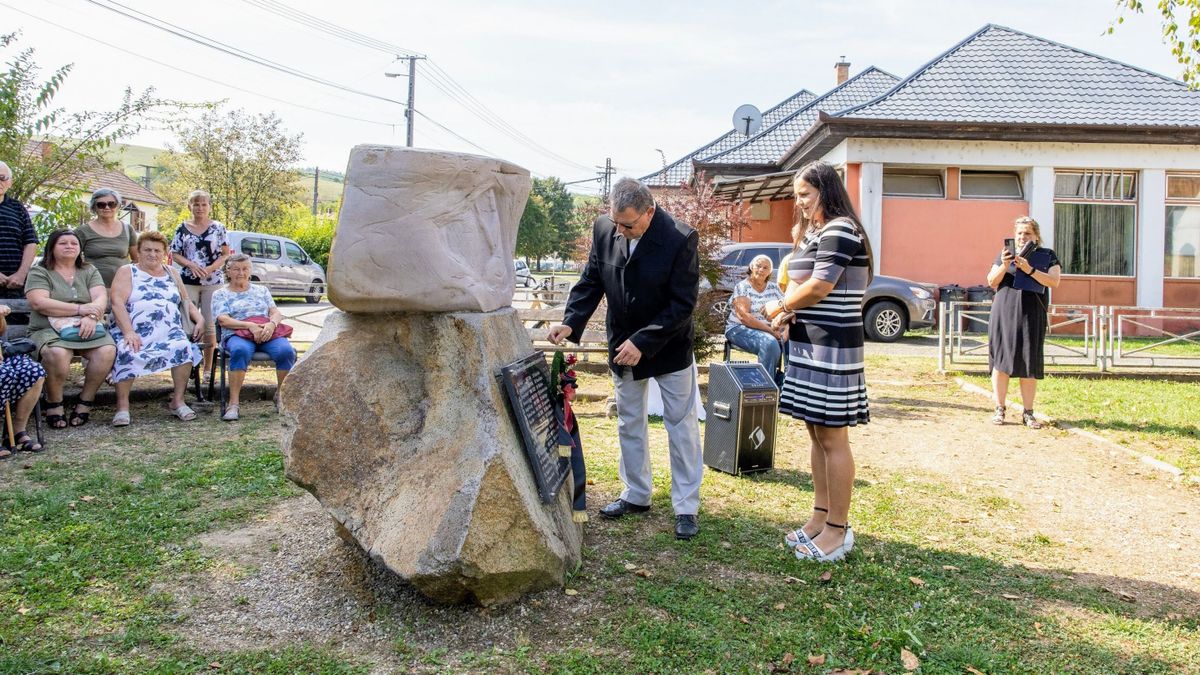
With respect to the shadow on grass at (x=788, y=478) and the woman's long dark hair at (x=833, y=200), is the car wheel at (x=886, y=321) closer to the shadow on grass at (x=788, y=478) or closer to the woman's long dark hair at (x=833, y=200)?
the shadow on grass at (x=788, y=478)

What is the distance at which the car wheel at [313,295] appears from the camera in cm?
2019

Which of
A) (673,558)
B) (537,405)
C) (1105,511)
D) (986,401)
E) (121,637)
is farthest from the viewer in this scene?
(986,401)

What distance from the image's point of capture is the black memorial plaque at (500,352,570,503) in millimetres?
3430

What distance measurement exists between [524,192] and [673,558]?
1.88 metres

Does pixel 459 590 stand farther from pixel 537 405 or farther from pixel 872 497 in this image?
pixel 872 497

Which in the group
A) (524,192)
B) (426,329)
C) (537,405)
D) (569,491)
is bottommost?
(569,491)

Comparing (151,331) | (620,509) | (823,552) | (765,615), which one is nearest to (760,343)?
(620,509)

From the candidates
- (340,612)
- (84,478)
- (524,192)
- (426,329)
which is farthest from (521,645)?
(84,478)

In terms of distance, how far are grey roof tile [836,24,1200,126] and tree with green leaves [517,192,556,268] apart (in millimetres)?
41488

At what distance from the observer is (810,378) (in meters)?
3.79

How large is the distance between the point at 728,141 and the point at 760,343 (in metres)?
16.0

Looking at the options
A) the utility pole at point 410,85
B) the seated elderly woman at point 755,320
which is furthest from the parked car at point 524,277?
the seated elderly woman at point 755,320

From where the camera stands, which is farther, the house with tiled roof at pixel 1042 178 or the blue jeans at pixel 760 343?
the house with tiled roof at pixel 1042 178

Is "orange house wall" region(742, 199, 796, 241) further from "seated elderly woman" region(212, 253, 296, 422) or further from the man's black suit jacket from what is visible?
the man's black suit jacket
